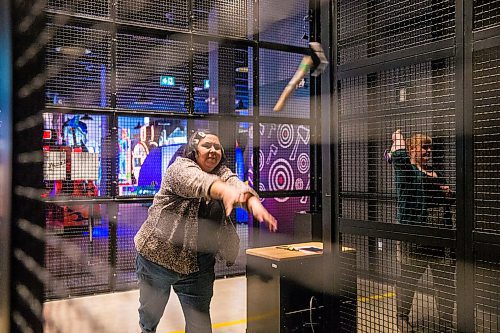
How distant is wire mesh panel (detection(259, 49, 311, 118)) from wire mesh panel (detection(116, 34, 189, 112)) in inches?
47.2

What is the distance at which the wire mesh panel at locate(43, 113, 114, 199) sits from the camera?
5316mm

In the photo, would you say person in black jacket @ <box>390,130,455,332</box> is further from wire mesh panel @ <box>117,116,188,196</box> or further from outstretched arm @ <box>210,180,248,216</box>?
wire mesh panel @ <box>117,116,188,196</box>

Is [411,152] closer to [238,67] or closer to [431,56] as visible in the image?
[431,56]

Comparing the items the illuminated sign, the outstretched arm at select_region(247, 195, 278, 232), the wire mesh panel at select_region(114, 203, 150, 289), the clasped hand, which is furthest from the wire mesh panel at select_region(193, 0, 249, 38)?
the outstretched arm at select_region(247, 195, 278, 232)

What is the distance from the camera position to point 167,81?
588 centimetres

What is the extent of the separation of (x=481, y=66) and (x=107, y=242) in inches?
181

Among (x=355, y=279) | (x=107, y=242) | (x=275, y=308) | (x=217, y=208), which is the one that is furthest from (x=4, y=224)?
(x=107, y=242)

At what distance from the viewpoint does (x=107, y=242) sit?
561 cm

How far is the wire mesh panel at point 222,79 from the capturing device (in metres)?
6.12

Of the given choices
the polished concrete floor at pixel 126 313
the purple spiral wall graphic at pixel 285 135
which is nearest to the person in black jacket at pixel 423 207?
the polished concrete floor at pixel 126 313

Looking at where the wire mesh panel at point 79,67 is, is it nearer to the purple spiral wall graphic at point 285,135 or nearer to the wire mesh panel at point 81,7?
the wire mesh panel at point 81,7

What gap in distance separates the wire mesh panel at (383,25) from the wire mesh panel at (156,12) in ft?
11.7

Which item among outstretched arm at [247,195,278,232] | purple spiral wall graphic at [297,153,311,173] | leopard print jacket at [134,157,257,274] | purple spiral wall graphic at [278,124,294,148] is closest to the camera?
outstretched arm at [247,195,278,232]

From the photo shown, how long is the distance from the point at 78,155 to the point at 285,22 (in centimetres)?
351
